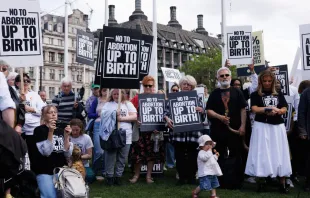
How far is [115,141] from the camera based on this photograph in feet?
27.0

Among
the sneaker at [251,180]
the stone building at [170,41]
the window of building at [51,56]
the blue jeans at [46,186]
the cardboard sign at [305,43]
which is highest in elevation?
the stone building at [170,41]

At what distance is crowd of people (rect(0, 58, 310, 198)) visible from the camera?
6699 mm

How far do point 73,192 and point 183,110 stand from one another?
3224 mm

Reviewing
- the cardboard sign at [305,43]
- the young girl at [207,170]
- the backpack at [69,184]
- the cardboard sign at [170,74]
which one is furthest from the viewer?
the cardboard sign at [170,74]

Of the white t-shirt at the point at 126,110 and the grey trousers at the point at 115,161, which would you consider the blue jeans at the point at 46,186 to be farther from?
the white t-shirt at the point at 126,110

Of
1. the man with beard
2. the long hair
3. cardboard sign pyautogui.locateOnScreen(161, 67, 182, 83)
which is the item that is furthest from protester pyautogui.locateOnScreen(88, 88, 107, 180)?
cardboard sign pyautogui.locateOnScreen(161, 67, 182, 83)

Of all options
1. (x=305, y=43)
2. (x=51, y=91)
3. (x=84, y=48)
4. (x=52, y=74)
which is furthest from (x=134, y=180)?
(x=52, y=74)

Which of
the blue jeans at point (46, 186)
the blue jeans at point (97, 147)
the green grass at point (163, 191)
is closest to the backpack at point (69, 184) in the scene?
the blue jeans at point (46, 186)

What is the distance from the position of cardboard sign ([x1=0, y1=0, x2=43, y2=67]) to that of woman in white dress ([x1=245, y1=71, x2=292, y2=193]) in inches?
160

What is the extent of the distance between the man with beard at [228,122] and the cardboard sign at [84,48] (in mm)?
7582

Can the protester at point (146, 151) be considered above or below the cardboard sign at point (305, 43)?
below

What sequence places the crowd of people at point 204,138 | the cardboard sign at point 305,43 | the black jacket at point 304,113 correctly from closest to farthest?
the crowd of people at point 204,138 < the black jacket at point 304,113 < the cardboard sign at point 305,43

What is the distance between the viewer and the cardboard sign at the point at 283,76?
9.59m

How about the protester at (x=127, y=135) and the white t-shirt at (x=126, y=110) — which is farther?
the white t-shirt at (x=126, y=110)
